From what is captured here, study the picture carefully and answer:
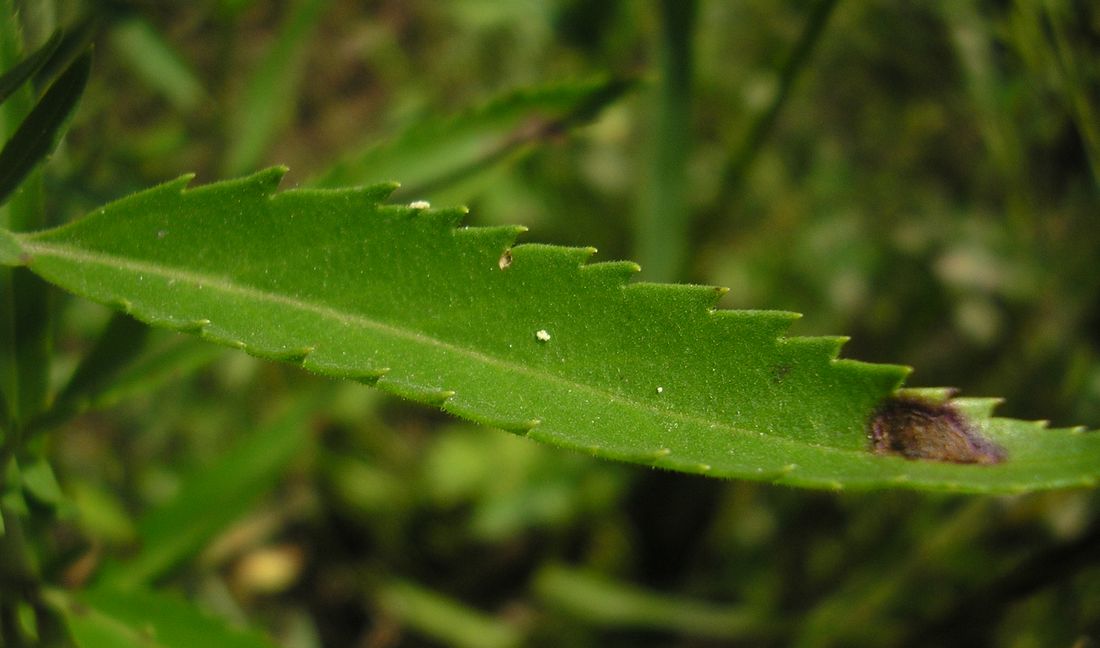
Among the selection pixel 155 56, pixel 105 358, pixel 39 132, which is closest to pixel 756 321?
pixel 39 132

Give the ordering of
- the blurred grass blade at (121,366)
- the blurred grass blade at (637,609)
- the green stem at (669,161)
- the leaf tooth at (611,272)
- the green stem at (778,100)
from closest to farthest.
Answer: the leaf tooth at (611,272)
the blurred grass blade at (121,366)
the green stem at (778,100)
the green stem at (669,161)
the blurred grass blade at (637,609)

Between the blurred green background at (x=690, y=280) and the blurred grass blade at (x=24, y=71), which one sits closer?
the blurred grass blade at (x=24, y=71)

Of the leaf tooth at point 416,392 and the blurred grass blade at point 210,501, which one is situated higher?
the leaf tooth at point 416,392

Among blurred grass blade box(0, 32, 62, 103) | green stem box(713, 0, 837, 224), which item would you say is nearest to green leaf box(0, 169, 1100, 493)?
blurred grass blade box(0, 32, 62, 103)

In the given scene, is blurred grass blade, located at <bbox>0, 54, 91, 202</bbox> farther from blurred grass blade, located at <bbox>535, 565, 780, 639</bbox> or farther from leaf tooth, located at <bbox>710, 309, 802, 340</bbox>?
blurred grass blade, located at <bbox>535, 565, 780, 639</bbox>

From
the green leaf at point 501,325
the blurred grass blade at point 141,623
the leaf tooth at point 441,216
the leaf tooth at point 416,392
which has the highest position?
the leaf tooth at point 441,216

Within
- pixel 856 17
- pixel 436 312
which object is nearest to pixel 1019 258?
pixel 856 17

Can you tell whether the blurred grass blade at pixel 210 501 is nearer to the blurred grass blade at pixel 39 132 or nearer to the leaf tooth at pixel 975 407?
the blurred grass blade at pixel 39 132

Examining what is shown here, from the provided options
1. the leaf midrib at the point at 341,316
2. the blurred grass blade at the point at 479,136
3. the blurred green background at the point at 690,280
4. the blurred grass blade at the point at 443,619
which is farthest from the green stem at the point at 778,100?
the blurred grass blade at the point at 443,619
